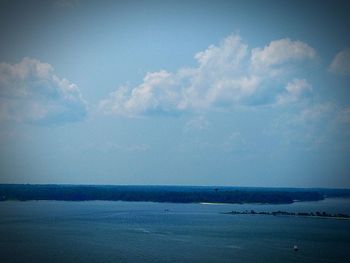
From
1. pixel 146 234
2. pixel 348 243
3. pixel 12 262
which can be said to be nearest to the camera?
pixel 12 262

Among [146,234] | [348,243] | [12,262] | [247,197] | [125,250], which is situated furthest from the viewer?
[247,197]

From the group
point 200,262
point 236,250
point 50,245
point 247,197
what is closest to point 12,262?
point 50,245

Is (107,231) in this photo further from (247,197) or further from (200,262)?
(247,197)

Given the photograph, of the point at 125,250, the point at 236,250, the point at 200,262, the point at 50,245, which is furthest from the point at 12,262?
the point at 236,250

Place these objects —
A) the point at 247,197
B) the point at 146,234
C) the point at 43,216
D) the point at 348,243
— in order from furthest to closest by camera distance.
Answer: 1. the point at 247,197
2. the point at 43,216
3. the point at 146,234
4. the point at 348,243

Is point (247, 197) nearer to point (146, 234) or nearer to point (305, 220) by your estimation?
point (305, 220)

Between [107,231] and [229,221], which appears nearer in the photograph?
[107,231]
